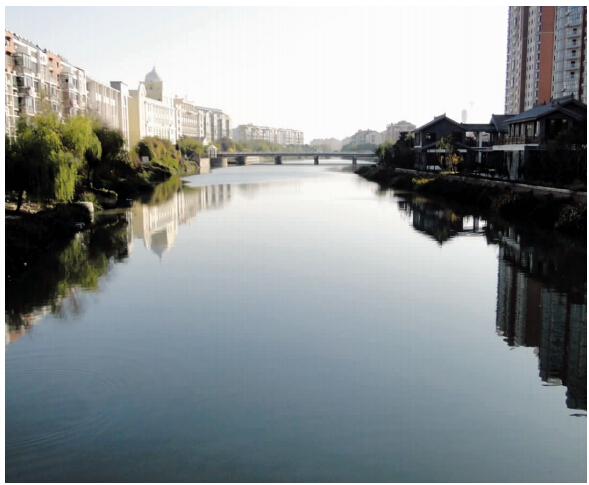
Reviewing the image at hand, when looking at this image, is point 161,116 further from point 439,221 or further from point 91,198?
point 439,221

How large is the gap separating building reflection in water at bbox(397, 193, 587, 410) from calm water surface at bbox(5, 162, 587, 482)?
44 millimetres

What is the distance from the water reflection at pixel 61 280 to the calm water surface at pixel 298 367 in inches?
2.1

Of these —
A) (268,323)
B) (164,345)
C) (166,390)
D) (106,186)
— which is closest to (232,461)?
(166,390)

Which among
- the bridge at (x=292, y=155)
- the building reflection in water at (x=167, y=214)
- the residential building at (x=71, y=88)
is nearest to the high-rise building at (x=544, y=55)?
the bridge at (x=292, y=155)

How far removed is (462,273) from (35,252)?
8.27m

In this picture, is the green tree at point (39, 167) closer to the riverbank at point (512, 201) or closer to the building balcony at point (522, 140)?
the riverbank at point (512, 201)

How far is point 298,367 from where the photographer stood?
6.59 meters

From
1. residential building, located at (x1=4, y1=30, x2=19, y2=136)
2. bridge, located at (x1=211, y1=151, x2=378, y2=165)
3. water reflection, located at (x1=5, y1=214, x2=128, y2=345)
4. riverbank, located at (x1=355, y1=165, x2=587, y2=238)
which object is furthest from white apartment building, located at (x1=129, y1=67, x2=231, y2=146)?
water reflection, located at (x1=5, y1=214, x2=128, y2=345)

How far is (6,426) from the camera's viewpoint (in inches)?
206

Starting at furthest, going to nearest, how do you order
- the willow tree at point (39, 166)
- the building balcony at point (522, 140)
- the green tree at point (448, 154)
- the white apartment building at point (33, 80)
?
1. the green tree at point (448, 154)
2. the white apartment building at point (33, 80)
3. the building balcony at point (522, 140)
4. the willow tree at point (39, 166)

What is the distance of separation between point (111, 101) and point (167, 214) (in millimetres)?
32133

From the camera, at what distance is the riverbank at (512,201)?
53.5 ft

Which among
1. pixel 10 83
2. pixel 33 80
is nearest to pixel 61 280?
pixel 10 83

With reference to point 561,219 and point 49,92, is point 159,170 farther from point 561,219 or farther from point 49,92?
point 561,219
